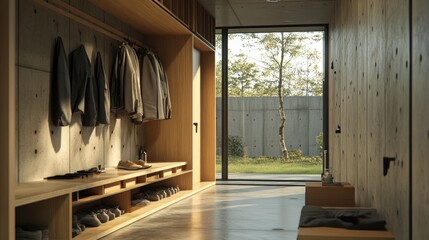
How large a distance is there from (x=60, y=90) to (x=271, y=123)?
538cm

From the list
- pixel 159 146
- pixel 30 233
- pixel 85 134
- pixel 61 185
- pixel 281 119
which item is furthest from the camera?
pixel 281 119

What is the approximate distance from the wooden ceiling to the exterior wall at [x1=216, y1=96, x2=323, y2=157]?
1261mm

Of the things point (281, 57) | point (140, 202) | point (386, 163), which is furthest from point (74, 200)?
point (281, 57)

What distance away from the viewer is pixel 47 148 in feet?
15.4

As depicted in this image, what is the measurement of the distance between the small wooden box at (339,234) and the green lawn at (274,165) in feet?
22.7

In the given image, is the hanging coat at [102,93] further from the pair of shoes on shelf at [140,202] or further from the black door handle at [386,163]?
the black door handle at [386,163]

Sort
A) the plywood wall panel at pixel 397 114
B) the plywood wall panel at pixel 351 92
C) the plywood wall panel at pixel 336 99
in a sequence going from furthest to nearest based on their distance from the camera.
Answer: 1. the plywood wall panel at pixel 336 99
2. the plywood wall panel at pixel 351 92
3. the plywood wall panel at pixel 397 114

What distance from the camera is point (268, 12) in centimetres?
842

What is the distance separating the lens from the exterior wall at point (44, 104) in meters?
4.32

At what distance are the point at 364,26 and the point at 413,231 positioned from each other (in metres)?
1.93

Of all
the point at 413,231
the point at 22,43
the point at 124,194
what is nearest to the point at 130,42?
the point at 124,194

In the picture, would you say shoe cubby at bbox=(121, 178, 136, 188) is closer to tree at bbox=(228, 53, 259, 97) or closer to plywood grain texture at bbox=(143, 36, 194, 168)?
plywood grain texture at bbox=(143, 36, 194, 168)

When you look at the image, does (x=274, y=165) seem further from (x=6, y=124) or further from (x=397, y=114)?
(x=397, y=114)

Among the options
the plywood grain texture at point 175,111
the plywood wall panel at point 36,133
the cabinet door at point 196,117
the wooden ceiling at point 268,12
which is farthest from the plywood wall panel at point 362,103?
the cabinet door at point 196,117
